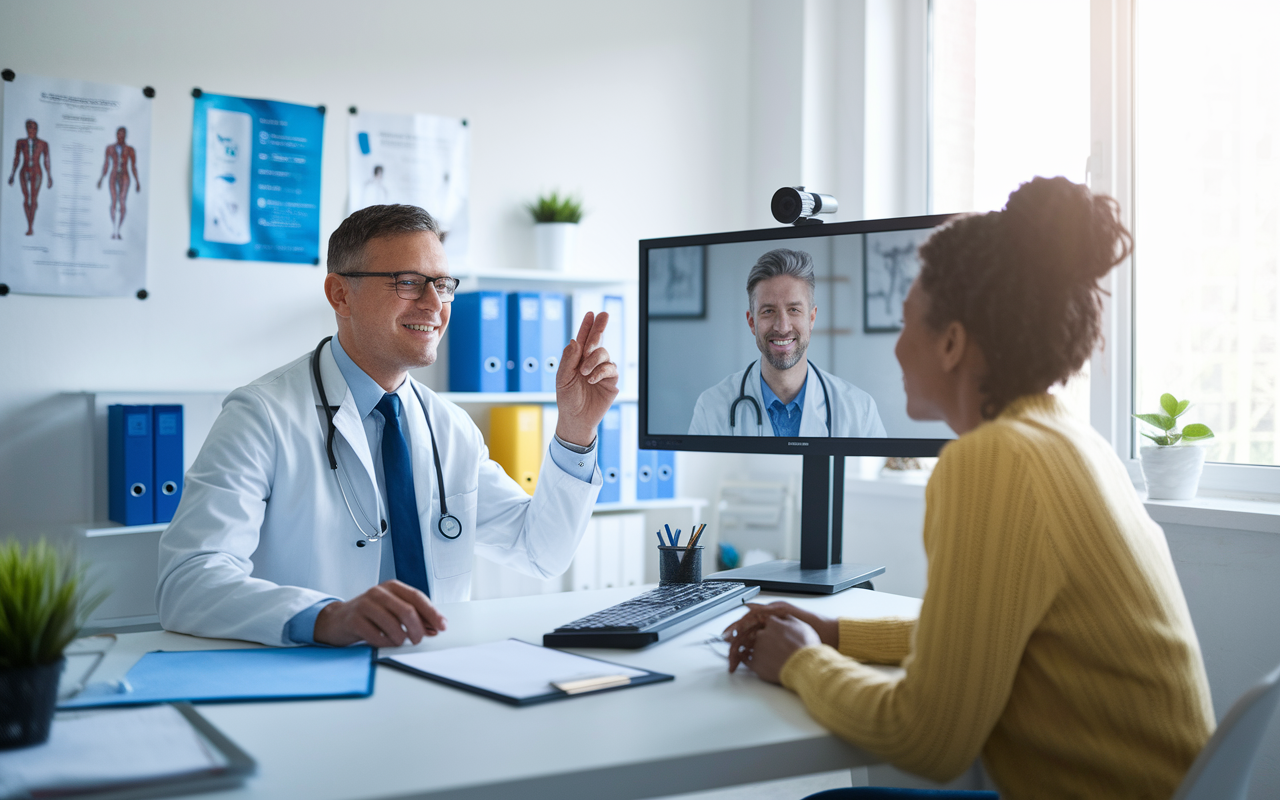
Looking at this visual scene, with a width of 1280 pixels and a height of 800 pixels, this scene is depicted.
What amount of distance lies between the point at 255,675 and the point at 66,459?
6.48 ft

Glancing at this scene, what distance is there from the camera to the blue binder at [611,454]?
10.1 ft

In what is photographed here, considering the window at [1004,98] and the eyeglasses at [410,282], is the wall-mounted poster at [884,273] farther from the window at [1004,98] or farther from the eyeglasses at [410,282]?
the window at [1004,98]

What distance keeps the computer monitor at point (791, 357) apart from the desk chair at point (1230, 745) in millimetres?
834

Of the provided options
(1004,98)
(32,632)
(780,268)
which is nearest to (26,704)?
(32,632)

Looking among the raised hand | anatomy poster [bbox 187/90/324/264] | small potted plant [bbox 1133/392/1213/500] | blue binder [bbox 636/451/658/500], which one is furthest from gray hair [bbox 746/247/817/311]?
anatomy poster [bbox 187/90/324/264]

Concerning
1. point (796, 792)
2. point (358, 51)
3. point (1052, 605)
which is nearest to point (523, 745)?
point (1052, 605)

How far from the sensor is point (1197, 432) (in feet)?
7.42

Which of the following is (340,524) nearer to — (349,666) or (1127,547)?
(349,666)

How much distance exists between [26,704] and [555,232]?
8.45 ft

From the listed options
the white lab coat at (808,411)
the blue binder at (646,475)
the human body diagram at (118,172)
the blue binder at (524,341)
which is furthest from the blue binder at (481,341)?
the white lab coat at (808,411)

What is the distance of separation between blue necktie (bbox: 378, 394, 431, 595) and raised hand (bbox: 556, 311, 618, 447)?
0.92ft

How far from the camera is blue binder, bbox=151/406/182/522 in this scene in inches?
99.7

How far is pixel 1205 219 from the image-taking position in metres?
2.52

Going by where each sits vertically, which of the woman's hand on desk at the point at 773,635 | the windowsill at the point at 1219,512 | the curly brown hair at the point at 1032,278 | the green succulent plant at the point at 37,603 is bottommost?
the woman's hand on desk at the point at 773,635
